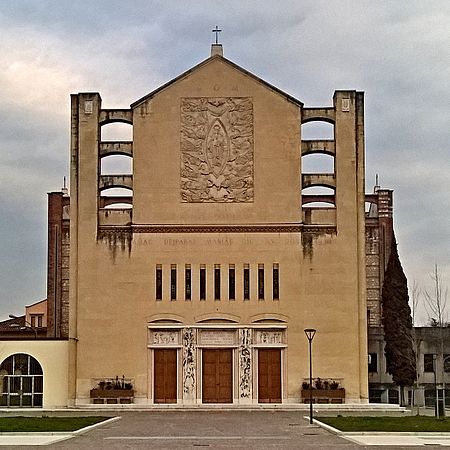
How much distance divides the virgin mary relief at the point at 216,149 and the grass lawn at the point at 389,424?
19.0m

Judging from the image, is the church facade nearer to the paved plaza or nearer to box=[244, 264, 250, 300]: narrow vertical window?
box=[244, 264, 250, 300]: narrow vertical window

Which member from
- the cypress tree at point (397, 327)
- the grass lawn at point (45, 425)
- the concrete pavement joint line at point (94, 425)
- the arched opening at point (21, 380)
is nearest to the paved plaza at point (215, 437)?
the concrete pavement joint line at point (94, 425)

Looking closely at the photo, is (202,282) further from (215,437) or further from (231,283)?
(215,437)

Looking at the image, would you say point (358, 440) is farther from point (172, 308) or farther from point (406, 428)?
point (172, 308)

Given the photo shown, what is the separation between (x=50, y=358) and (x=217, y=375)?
9.49 meters

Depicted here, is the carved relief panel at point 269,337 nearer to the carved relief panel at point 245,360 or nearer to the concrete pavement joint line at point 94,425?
the carved relief panel at point 245,360

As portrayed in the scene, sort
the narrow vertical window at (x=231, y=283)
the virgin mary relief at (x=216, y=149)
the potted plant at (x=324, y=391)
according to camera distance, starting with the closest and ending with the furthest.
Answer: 1. the potted plant at (x=324, y=391)
2. the narrow vertical window at (x=231, y=283)
3. the virgin mary relief at (x=216, y=149)

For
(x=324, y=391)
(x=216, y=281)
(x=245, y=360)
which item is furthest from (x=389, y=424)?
(x=216, y=281)

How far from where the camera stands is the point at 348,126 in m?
58.6

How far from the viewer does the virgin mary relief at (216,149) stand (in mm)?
57781

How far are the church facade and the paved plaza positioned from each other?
1275 centimetres

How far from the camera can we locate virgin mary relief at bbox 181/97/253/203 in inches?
2275

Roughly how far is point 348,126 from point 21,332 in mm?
31802

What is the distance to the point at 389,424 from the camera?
3741 cm
